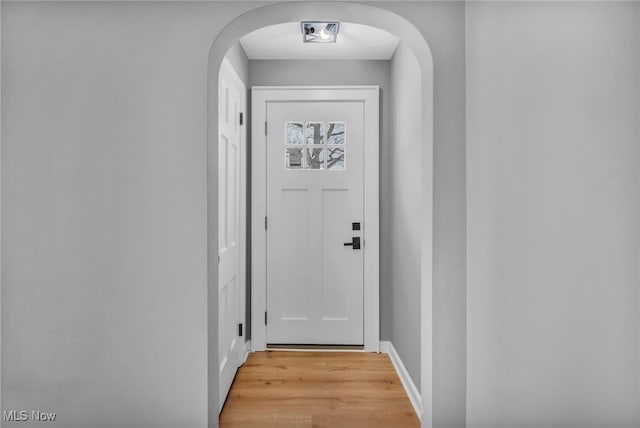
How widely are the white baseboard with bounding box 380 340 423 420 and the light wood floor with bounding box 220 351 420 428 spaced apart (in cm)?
3

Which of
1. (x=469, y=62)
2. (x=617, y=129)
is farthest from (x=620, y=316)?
(x=469, y=62)

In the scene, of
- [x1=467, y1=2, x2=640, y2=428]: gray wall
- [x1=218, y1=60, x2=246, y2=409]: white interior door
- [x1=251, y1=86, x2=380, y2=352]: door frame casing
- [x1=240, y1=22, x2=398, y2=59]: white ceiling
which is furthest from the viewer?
[x1=251, y1=86, x2=380, y2=352]: door frame casing

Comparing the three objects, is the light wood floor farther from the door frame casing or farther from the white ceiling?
the white ceiling

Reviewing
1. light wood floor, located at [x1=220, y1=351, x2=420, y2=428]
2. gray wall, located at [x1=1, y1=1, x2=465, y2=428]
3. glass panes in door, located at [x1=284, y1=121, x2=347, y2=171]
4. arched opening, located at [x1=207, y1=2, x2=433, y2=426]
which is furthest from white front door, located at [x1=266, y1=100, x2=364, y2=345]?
gray wall, located at [x1=1, y1=1, x2=465, y2=428]

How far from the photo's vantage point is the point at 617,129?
4.53 feet

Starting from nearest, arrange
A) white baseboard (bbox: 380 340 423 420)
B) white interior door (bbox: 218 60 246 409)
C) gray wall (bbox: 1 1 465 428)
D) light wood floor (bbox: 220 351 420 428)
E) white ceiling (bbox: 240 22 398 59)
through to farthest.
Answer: gray wall (bbox: 1 1 465 428)
light wood floor (bbox: 220 351 420 428)
white baseboard (bbox: 380 340 423 420)
white interior door (bbox: 218 60 246 409)
white ceiling (bbox: 240 22 398 59)

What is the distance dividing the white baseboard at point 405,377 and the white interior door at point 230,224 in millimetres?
1087

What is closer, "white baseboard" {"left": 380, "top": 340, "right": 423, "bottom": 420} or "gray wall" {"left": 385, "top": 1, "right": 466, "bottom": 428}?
"gray wall" {"left": 385, "top": 1, "right": 466, "bottom": 428}

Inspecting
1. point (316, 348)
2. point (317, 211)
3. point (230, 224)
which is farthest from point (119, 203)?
point (316, 348)

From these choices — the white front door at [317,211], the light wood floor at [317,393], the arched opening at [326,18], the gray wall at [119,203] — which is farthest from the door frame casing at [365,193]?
the gray wall at [119,203]

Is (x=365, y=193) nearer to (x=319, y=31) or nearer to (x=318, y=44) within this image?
(x=318, y=44)

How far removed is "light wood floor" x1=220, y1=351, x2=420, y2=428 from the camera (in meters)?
2.35

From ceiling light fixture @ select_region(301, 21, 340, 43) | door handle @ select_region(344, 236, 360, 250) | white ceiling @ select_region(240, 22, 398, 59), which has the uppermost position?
white ceiling @ select_region(240, 22, 398, 59)

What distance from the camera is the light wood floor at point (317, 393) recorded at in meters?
2.35
